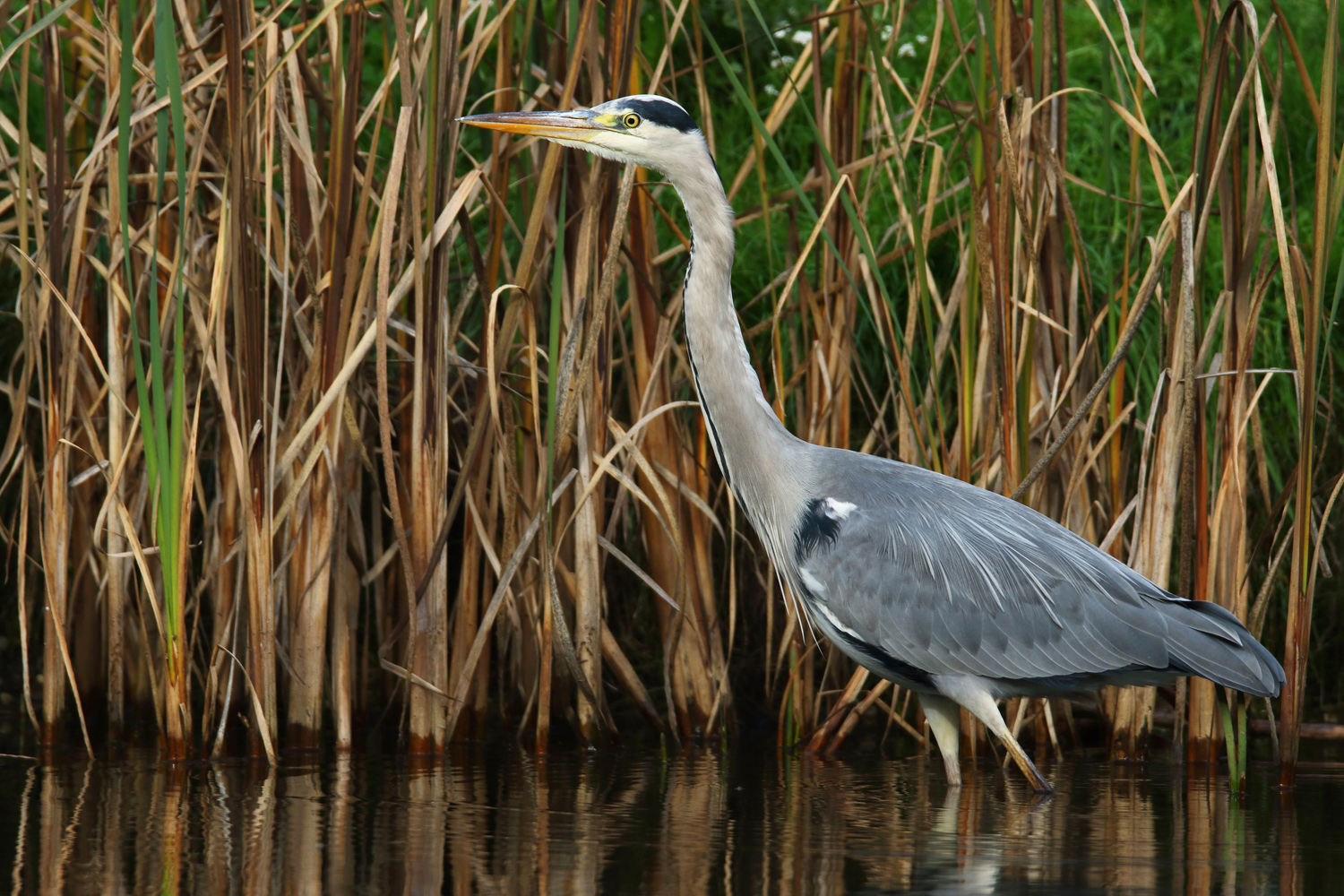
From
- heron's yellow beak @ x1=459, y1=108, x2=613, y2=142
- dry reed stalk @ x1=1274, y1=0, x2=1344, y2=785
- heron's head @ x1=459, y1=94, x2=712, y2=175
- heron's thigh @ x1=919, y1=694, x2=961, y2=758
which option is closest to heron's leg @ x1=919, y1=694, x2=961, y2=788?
heron's thigh @ x1=919, y1=694, x2=961, y2=758

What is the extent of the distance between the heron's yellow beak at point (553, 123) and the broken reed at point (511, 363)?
6.3 inches

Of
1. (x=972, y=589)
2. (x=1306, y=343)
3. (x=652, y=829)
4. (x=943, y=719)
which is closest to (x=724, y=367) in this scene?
(x=972, y=589)

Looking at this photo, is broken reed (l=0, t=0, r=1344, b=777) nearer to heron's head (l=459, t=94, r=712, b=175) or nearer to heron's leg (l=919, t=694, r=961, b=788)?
heron's head (l=459, t=94, r=712, b=175)

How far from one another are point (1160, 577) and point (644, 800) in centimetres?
174

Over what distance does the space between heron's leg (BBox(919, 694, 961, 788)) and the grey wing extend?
0.21m

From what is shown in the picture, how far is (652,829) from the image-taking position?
357cm

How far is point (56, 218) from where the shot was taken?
3957 mm

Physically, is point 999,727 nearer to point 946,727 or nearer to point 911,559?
point 946,727

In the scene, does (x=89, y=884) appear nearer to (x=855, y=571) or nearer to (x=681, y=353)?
(x=855, y=571)

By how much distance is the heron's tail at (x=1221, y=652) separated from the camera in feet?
12.5

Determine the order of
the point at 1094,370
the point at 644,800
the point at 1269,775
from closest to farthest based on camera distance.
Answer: the point at 644,800
the point at 1269,775
the point at 1094,370

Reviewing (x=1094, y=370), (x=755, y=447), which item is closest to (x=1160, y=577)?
(x=1094, y=370)

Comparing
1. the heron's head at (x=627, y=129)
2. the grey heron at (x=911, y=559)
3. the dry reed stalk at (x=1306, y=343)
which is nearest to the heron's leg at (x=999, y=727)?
the grey heron at (x=911, y=559)

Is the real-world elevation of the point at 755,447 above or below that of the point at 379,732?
above
